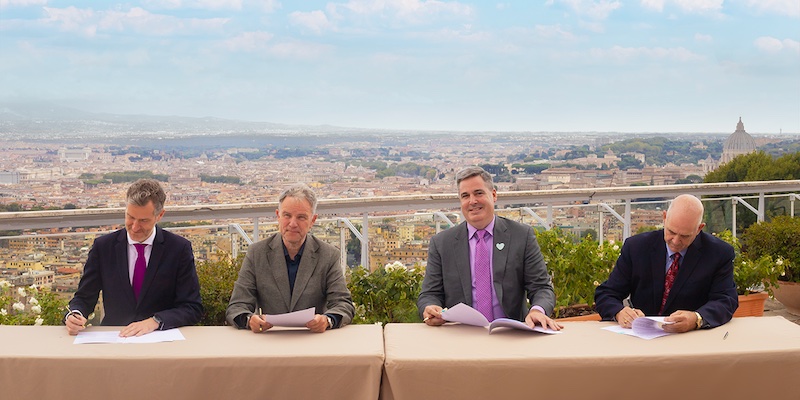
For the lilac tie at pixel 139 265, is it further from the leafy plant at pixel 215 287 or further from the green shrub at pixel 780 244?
the green shrub at pixel 780 244

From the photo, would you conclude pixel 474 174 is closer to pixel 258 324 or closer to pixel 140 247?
pixel 258 324

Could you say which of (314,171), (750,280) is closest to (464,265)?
(750,280)

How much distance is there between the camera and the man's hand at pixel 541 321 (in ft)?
8.02

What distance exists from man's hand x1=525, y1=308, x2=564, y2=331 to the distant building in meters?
8.14

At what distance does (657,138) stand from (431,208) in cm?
488

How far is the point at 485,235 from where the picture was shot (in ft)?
9.82

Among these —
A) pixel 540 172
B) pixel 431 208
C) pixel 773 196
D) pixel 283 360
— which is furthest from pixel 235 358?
pixel 773 196

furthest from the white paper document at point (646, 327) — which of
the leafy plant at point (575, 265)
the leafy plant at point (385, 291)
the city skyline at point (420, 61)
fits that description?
the city skyline at point (420, 61)

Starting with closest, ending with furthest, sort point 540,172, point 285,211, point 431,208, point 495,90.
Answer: point 285,211 → point 431,208 → point 540,172 → point 495,90

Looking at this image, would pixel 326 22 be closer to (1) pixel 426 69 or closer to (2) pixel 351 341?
(1) pixel 426 69

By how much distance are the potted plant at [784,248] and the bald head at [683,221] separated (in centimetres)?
266

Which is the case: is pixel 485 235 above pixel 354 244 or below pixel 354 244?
above

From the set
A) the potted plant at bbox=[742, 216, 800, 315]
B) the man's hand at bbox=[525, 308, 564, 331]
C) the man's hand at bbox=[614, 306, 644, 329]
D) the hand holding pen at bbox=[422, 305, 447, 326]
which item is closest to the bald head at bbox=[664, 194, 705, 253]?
the man's hand at bbox=[614, 306, 644, 329]

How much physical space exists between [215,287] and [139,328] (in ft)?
3.41
